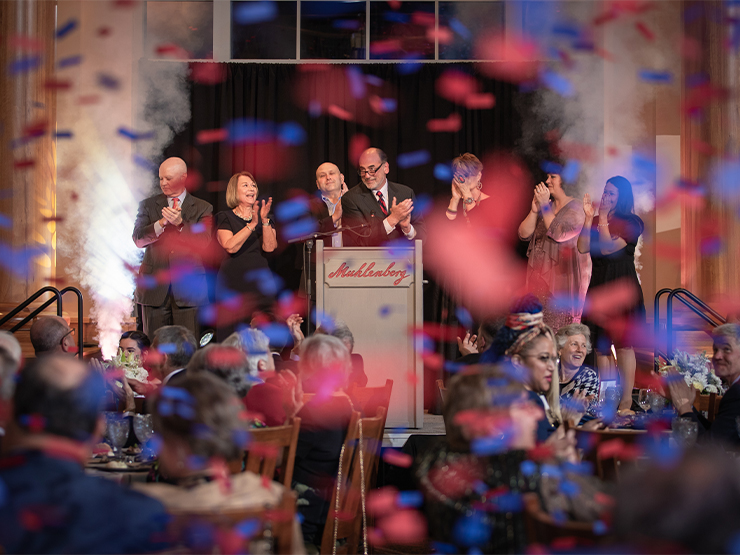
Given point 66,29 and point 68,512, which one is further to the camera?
point 66,29

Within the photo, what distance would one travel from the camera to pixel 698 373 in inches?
149

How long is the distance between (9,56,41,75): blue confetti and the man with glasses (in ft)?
9.85

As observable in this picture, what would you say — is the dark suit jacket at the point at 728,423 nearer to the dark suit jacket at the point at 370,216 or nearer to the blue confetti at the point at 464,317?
the dark suit jacket at the point at 370,216

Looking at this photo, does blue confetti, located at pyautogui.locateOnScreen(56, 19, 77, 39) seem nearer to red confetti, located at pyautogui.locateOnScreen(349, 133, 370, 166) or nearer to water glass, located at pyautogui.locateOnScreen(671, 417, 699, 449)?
red confetti, located at pyautogui.locateOnScreen(349, 133, 370, 166)

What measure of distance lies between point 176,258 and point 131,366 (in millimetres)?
1686

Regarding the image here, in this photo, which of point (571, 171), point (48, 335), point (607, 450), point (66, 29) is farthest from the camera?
point (571, 171)

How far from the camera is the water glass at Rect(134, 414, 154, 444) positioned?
302 cm

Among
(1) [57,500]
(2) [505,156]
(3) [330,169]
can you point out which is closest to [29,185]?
(3) [330,169]

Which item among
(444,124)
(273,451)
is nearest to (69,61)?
(444,124)

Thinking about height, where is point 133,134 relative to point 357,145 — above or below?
above

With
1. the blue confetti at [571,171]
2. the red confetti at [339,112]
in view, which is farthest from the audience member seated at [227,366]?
the blue confetti at [571,171]

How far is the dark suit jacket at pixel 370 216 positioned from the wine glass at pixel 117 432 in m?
2.52

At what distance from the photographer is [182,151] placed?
730cm

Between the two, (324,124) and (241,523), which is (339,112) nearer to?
(324,124)
